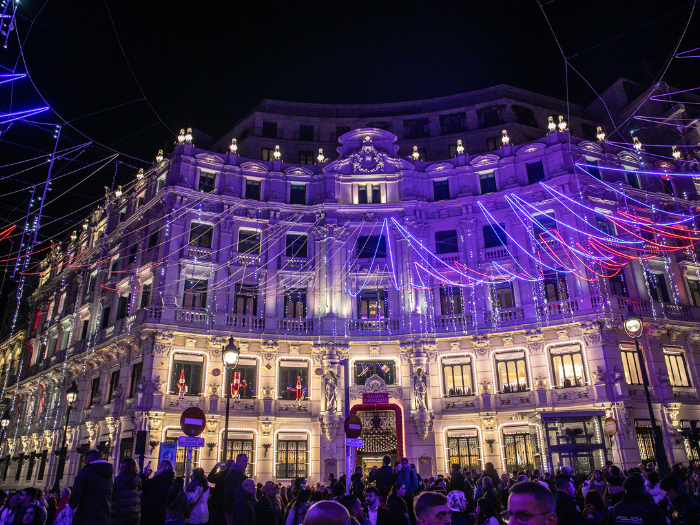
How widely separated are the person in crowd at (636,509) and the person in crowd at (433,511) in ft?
9.76

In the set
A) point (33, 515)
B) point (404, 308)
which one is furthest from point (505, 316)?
point (33, 515)

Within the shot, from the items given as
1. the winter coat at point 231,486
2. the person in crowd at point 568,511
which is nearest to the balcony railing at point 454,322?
the winter coat at point 231,486

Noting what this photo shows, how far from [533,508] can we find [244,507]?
5828 mm

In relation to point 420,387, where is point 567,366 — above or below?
above

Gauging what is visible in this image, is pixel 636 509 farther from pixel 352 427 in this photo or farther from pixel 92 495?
pixel 352 427

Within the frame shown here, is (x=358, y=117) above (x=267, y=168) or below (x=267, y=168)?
above

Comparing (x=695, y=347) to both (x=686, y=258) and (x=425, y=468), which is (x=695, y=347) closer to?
(x=686, y=258)

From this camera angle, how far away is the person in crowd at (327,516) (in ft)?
9.66

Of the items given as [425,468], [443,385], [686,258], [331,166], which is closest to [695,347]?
[686,258]

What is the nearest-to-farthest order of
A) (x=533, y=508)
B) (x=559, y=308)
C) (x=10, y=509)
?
(x=533, y=508), (x=10, y=509), (x=559, y=308)

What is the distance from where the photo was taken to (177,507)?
32.6 feet

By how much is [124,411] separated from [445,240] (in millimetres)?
21664

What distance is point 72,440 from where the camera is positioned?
33906 millimetres

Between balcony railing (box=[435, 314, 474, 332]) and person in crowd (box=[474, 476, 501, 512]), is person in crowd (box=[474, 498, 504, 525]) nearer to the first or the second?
person in crowd (box=[474, 476, 501, 512])
